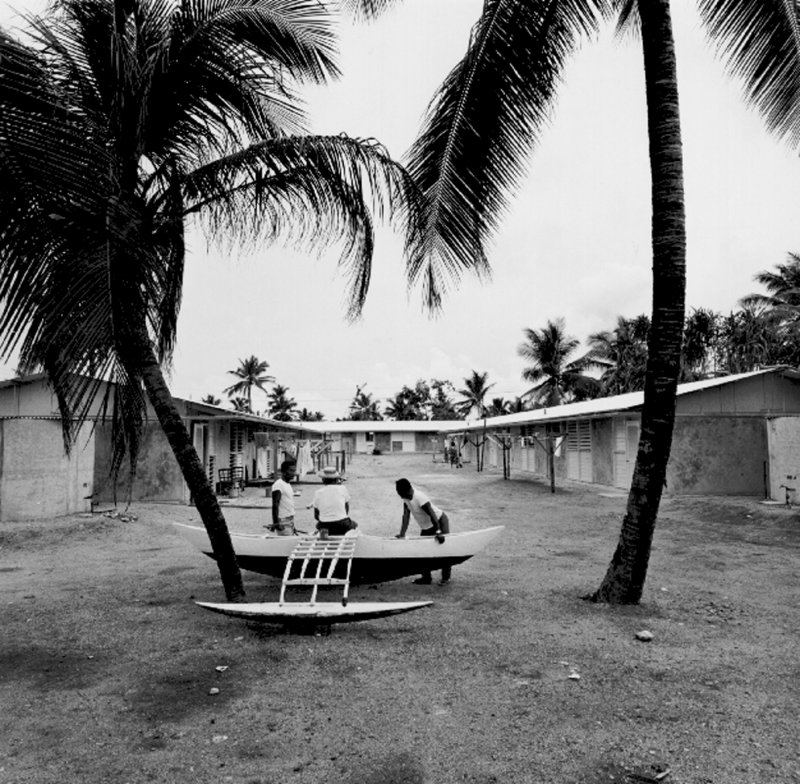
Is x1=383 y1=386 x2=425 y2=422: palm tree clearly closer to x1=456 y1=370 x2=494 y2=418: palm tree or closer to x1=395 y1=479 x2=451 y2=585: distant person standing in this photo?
x1=456 y1=370 x2=494 y2=418: palm tree

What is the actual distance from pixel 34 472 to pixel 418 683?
11.8m

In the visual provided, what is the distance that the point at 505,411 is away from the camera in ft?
242

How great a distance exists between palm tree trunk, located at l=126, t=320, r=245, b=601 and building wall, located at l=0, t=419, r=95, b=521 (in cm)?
723

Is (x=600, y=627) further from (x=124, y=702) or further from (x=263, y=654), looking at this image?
(x=124, y=702)

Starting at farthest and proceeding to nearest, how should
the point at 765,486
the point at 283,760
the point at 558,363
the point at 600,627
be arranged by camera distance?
the point at 558,363 → the point at 765,486 → the point at 600,627 → the point at 283,760

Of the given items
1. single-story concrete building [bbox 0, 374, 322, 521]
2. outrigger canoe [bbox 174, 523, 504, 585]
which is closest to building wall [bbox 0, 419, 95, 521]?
single-story concrete building [bbox 0, 374, 322, 521]

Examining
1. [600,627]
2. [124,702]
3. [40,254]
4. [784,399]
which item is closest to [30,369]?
[40,254]

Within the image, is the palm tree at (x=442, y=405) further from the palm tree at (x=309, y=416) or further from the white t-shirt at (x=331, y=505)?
the white t-shirt at (x=331, y=505)

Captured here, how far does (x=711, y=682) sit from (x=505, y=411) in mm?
69428

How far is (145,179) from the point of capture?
6973 mm

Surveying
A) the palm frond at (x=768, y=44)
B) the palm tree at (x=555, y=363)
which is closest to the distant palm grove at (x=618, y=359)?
the palm tree at (x=555, y=363)

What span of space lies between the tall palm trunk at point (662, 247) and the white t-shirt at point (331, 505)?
3397mm

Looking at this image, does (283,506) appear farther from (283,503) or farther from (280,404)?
(280,404)

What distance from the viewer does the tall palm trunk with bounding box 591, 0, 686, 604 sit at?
6625mm
